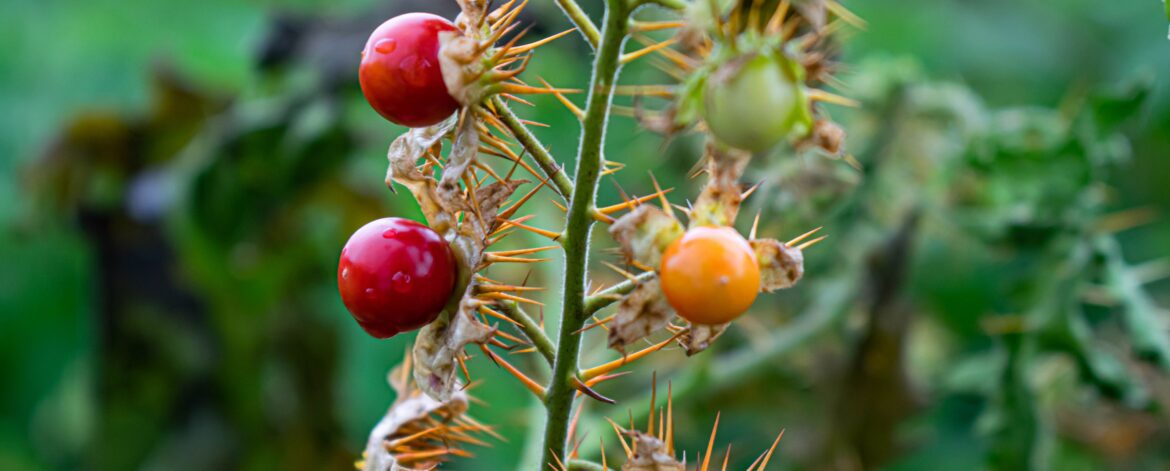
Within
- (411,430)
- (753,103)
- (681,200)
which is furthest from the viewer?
(681,200)

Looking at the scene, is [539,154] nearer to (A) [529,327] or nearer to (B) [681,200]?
(A) [529,327]

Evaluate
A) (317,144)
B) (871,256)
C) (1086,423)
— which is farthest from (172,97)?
(1086,423)

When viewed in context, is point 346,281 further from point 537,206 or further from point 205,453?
point 205,453

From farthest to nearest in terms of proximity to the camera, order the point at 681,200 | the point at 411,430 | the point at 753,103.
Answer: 1. the point at 681,200
2. the point at 411,430
3. the point at 753,103

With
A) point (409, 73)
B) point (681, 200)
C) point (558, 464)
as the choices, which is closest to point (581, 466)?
point (558, 464)

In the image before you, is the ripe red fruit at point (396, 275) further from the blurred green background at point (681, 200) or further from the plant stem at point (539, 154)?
the blurred green background at point (681, 200)

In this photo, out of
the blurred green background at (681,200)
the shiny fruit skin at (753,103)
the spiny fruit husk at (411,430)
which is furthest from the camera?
the blurred green background at (681,200)

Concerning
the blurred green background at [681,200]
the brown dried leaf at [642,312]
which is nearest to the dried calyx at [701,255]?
the brown dried leaf at [642,312]

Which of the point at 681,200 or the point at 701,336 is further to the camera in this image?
the point at 681,200
